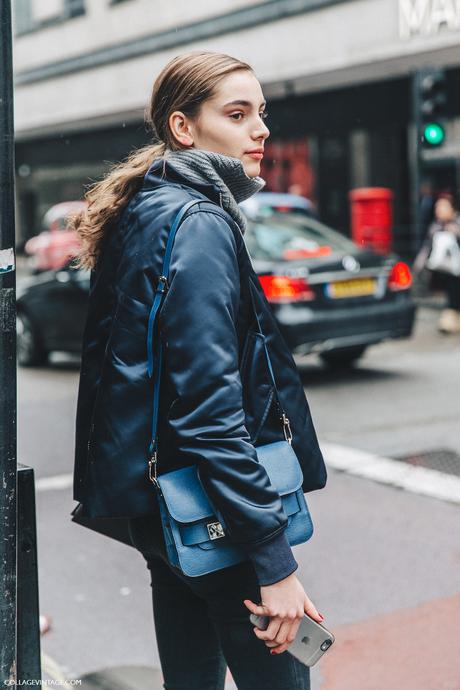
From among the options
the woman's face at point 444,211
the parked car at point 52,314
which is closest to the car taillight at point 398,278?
the parked car at point 52,314

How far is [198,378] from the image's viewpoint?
6.38 feet

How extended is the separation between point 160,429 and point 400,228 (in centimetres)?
1811

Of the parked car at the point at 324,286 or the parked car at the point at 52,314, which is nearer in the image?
the parked car at the point at 324,286

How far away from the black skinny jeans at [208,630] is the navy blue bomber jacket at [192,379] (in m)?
0.14

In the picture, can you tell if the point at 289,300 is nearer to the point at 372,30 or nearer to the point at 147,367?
the point at 147,367

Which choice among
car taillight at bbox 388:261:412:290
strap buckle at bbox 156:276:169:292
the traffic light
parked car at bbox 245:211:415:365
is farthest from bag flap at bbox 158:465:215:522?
the traffic light

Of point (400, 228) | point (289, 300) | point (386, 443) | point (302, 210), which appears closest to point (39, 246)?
point (400, 228)

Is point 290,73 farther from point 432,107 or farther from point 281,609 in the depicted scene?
point 281,609

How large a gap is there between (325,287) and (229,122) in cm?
720

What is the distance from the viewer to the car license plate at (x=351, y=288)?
30.8 ft

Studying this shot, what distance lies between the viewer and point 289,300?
9.18m

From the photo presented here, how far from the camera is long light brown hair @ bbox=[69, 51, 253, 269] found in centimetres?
218

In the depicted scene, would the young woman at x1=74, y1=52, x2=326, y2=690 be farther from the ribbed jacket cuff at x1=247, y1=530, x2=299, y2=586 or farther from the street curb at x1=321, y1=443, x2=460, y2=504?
the street curb at x1=321, y1=443, x2=460, y2=504

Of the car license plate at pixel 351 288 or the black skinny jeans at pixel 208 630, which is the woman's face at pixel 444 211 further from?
the black skinny jeans at pixel 208 630
